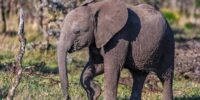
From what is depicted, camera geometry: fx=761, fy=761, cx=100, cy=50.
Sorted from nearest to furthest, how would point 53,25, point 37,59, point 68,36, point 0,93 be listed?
point 68,36, point 0,93, point 37,59, point 53,25

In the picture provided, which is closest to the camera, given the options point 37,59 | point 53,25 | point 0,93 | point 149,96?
point 0,93

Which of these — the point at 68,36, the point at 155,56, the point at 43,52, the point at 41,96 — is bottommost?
the point at 43,52

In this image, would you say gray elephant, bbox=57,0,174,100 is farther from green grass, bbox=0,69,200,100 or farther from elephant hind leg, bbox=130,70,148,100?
green grass, bbox=0,69,200,100

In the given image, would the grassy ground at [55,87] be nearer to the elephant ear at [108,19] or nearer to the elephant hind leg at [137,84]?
the elephant hind leg at [137,84]

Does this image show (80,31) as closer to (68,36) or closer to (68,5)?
(68,36)

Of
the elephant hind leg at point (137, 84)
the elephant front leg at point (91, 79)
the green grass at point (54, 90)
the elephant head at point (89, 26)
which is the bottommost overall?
the green grass at point (54, 90)

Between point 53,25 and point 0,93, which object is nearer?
point 0,93

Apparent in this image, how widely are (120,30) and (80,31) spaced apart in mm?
→ 629

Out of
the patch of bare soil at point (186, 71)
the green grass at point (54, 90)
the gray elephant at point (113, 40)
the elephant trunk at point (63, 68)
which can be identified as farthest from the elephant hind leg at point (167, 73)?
the patch of bare soil at point (186, 71)

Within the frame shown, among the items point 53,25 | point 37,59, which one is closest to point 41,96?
point 37,59

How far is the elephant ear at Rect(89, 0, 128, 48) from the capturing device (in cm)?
1034

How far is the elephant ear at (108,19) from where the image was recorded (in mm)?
10344

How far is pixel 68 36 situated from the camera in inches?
395

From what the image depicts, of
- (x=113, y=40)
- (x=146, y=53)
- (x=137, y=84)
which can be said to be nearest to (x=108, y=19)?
(x=113, y=40)
